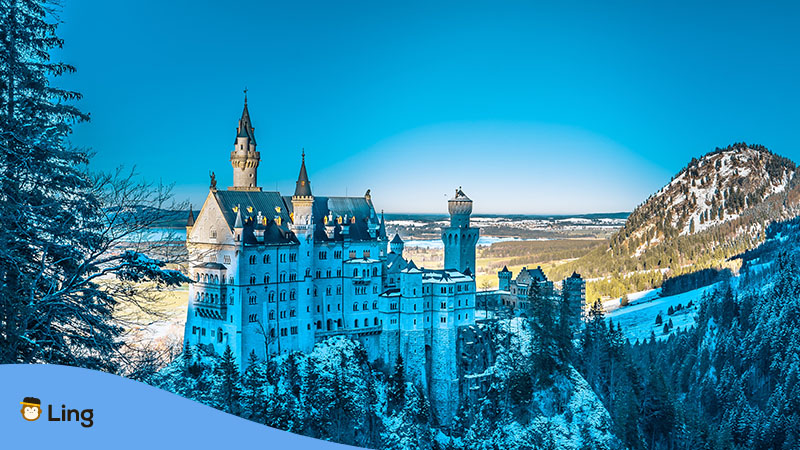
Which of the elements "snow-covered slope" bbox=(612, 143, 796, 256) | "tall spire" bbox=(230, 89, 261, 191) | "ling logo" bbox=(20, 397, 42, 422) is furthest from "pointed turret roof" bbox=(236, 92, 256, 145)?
"snow-covered slope" bbox=(612, 143, 796, 256)

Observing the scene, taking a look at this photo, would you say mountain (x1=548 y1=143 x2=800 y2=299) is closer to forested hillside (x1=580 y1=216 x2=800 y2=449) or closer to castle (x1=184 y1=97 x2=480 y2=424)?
forested hillside (x1=580 y1=216 x2=800 y2=449)

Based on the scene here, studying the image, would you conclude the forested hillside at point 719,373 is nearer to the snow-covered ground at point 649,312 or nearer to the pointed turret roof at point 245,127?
the snow-covered ground at point 649,312

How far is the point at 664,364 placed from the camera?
100062 millimetres

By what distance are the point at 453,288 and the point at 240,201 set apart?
70.3ft

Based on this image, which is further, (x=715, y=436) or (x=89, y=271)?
(x=715, y=436)

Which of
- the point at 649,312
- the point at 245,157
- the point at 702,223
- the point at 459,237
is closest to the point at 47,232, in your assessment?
the point at 245,157

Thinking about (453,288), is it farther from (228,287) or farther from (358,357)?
(228,287)

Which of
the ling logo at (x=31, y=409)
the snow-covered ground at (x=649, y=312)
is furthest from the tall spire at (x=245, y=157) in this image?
the snow-covered ground at (x=649, y=312)

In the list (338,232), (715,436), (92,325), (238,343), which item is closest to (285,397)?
(238,343)

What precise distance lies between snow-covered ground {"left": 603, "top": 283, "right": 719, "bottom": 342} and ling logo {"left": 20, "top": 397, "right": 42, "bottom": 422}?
112573mm

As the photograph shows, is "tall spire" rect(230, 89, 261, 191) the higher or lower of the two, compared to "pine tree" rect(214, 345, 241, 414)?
higher

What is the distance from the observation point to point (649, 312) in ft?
447

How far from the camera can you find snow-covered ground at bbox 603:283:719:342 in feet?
404

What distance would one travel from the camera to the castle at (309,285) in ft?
176
